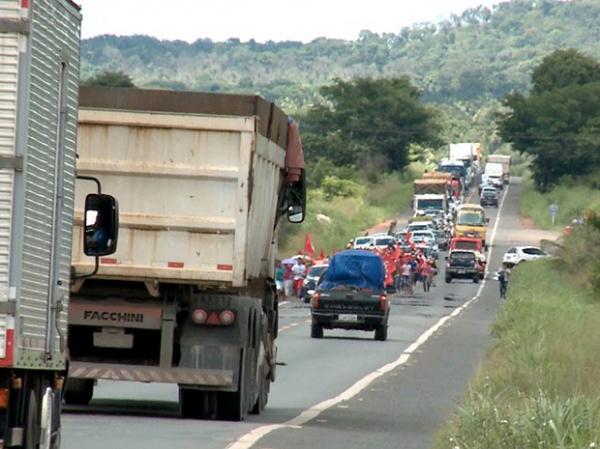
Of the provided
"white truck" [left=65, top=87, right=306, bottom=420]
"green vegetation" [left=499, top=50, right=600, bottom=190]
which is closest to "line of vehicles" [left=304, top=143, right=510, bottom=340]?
"green vegetation" [left=499, top=50, right=600, bottom=190]

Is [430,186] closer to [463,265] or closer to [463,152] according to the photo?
[463,265]

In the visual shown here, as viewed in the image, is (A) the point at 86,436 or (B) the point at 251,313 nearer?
(A) the point at 86,436

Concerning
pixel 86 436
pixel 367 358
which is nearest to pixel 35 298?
pixel 86 436

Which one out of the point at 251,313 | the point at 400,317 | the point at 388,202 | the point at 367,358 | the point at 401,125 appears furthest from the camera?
the point at 401,125

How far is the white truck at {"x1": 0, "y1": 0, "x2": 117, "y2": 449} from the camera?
1053 cm

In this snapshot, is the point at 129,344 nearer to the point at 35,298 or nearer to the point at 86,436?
the point at 86,436

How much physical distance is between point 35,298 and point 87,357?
8.64m

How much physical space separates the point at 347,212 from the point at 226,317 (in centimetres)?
11031

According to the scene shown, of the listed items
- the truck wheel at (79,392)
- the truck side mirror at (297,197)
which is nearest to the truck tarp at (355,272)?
the truck side mirror at (297,197)

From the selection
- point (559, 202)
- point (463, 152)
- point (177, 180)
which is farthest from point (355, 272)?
point (463, 152)

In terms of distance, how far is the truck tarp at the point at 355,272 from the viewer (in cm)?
4453

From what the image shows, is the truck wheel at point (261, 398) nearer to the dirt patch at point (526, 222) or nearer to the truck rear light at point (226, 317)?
the truck rear light at point (226, 317)

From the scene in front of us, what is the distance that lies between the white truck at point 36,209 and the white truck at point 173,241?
6.65 m

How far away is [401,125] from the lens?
158 m
